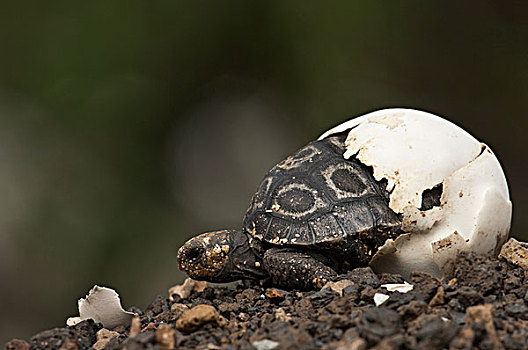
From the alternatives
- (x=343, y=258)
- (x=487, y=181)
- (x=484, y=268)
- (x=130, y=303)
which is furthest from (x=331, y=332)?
(x=130, y=303)

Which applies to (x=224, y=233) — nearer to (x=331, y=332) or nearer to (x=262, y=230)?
(x=262, y=230)

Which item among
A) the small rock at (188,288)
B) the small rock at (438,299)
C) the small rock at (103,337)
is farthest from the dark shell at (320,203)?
the small rock at (103,337)

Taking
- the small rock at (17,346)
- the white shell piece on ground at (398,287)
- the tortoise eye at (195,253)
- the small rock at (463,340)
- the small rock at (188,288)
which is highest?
the tortoise eye at (195,253)

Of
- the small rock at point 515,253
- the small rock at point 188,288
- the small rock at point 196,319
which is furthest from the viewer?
the small rock at point 188,288

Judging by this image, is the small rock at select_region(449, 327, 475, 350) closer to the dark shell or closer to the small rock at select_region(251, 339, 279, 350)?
the small rock at select_region(251, 339, 279, 350)

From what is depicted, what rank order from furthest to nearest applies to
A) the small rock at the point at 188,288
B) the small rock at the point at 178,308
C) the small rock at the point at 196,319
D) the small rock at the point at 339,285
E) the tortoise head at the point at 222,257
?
1. the small rock at the point at 188,288
2. the tortoise head at the point at 222,257
3. the small rock at the point at 178,308
4. the small rock at the point at 339,285
5. the small rock at the point at 196,319

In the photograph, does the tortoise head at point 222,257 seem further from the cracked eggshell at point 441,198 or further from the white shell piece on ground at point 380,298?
the white shell piece on ground at point 380,298

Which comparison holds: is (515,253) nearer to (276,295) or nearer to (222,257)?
(276,295)

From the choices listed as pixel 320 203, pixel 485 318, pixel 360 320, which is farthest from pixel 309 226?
pixel 485 318

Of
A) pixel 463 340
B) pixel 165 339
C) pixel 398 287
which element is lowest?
pixel 463 340
